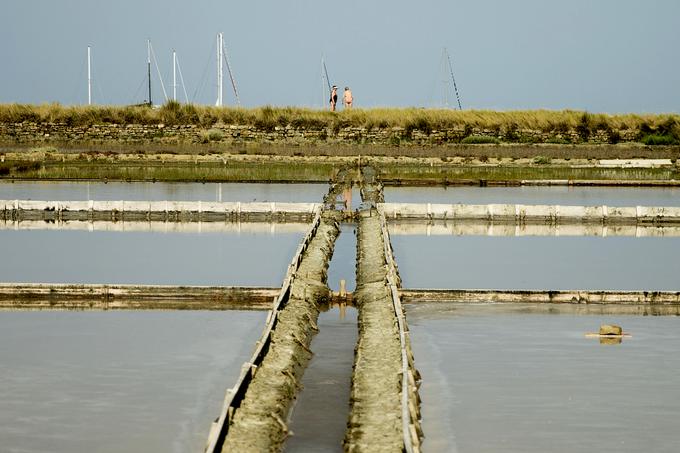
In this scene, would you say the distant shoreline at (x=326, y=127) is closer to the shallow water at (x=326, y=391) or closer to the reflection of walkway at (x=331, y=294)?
the reflection of walkway at (x=331, y=294)

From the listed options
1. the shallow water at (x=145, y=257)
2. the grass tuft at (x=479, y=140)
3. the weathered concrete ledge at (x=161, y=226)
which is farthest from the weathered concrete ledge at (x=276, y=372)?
the grass tuft at (x=479, y=140)

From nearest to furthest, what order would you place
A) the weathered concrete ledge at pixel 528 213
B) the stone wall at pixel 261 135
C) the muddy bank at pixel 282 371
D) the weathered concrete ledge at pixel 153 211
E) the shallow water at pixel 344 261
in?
the muddy bank at pixel 282 371
the shallow water at pixel 344 261
the weathered concrete ledge at pixel 153 211
the weathered concrete ledge at pixel 528 213
the stone wall at pixel 261 135

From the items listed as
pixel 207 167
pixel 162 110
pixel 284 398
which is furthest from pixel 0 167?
pixel 284 398

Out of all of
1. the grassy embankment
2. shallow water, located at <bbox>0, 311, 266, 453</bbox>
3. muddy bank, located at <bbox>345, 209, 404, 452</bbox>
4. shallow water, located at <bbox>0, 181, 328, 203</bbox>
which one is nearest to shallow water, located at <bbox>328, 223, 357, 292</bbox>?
muddy bank, located at <bbox>345, 209, 404, 452</bbox>

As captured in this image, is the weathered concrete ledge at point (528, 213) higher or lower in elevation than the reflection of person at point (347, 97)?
lower

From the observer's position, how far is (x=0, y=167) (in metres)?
29.5

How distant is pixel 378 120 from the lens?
39.5 m

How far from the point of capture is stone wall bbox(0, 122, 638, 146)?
37.9 meters

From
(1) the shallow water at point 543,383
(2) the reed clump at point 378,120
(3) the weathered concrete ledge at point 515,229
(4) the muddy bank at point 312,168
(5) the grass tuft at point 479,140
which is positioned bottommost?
(1) the shallow water at point 543,383

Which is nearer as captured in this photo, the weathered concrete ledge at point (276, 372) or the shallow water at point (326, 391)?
the weathered concrete ledge at point (276, 372)

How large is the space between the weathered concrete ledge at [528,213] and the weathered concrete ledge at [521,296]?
7.78m

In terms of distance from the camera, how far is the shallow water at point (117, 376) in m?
7.98

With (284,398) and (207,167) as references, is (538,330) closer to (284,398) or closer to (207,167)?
(284,398)

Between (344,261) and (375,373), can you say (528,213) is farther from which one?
(375,373)
